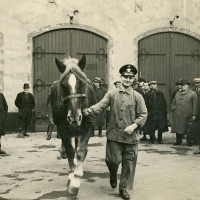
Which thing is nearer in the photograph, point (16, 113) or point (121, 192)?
point (121, 192)

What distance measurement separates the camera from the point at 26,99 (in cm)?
1202

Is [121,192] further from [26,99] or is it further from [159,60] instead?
[159,60]

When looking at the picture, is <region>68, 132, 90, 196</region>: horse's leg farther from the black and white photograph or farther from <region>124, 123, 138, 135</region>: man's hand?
<region>124, 123, 138, 135</region>: man's hand

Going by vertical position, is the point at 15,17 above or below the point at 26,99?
above

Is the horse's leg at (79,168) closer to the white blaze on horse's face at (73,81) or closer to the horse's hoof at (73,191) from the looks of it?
the horse's hoof at (73,191)

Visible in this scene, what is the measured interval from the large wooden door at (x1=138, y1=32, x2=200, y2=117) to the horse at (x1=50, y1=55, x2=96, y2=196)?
8026mm

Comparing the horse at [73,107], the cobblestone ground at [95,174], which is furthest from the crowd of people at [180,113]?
the horse at [73,107]

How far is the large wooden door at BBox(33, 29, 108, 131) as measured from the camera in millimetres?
13055

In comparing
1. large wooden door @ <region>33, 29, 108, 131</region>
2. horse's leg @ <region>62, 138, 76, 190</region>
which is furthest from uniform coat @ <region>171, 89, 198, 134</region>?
horse's leg @ <region>62, 138, 76, 190</region>

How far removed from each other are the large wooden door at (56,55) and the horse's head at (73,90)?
8130mm

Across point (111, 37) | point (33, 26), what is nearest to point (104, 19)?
point (111, 37)

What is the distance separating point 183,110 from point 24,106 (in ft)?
16.1

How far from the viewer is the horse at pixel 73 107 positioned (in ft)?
15.9

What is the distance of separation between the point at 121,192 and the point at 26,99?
24.5 feet
